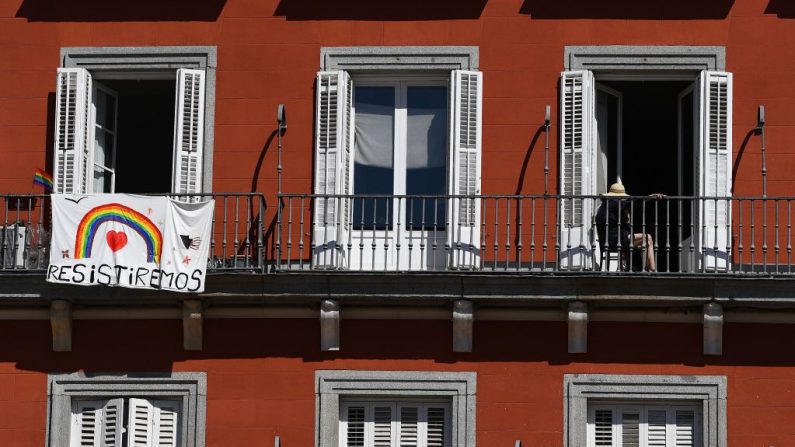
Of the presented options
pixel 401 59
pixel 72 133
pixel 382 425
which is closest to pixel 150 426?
pixel 382 425

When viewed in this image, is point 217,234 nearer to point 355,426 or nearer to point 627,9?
point 355,426

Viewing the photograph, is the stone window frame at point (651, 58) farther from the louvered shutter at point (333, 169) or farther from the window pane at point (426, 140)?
the louvered shutter at point (333, 169)

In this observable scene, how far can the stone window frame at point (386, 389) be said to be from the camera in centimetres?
2252

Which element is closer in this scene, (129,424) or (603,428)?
(603,428)

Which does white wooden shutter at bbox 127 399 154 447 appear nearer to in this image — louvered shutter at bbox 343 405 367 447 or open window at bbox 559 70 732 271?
louvered shutter at bbox 343 405 367 447

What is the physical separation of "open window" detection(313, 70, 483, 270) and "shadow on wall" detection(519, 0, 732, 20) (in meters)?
1.21

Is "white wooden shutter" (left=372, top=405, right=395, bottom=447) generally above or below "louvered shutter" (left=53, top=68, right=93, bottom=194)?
below

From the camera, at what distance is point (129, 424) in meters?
22.8

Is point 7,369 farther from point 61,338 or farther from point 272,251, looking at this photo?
point 272,251

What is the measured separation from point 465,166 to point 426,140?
845 mm

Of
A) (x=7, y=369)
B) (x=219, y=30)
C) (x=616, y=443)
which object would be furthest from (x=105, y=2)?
(x=616, y=443)

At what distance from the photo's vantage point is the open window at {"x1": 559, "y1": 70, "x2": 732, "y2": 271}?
22875 mm

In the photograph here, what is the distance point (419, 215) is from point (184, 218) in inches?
110

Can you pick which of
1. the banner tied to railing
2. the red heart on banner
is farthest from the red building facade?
the red heart on banner
